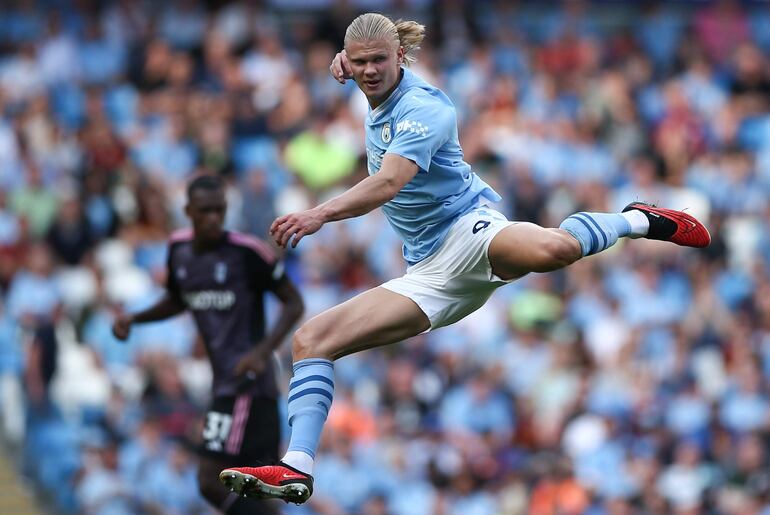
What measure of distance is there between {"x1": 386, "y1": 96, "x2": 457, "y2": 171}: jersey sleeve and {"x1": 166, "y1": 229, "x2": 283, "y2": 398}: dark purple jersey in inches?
78.7

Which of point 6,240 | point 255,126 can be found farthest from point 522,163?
point 6,240

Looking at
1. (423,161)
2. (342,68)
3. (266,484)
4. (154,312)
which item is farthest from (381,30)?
(154,312)

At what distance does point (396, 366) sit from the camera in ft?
45.3

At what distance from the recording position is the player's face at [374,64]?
23.2ft

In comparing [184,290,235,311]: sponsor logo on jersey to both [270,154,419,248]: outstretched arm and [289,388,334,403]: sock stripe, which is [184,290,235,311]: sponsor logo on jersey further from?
[270,154,419,248]: outstretched arm

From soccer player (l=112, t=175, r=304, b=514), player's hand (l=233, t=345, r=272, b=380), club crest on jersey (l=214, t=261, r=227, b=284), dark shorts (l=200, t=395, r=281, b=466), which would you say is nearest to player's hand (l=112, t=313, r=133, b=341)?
soccer player (l=112, t=175, r=304, b=514)

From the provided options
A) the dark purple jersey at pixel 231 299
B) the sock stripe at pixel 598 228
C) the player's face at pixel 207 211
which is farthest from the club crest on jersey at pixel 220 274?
the sock stripe at pixel 598 228

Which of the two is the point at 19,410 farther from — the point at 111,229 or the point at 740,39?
the point at 740,39

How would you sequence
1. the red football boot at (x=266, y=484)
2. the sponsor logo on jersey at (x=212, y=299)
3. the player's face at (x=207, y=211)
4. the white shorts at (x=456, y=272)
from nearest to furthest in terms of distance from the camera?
the red football boot at (x=266, y=484) → the white shorts at (x=456, y=272) → the player's face at (x=207, y=211) → the sponsor logo on jersey at (x=212, y=299)

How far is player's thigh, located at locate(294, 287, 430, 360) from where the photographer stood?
716cm

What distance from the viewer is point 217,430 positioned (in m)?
8.66

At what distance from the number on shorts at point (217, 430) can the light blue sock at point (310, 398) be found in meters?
1.58

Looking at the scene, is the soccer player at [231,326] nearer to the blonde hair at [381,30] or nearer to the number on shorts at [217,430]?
the number on shorts at [217,430]

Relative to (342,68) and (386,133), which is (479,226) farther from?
(342,68)
